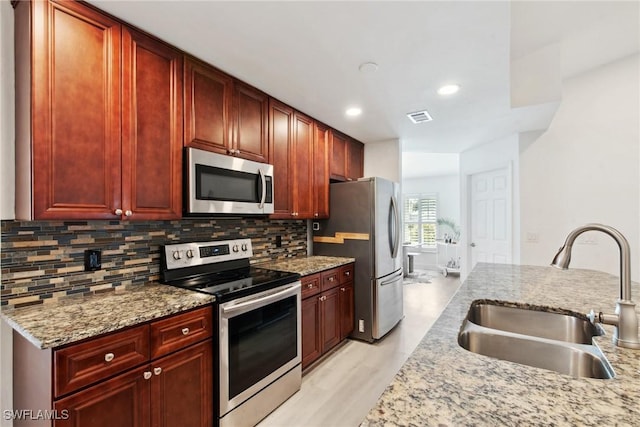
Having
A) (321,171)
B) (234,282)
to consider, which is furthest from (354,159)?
(234,282)

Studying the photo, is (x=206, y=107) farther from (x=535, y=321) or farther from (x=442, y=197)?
(x=442, y=197)

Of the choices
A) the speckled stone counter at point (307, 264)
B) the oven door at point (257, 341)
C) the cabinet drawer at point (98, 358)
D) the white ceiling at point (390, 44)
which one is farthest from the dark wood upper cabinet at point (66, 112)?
the speckled stone counter at point (307, 264)

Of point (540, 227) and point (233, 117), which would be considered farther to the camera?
point (540, 227)

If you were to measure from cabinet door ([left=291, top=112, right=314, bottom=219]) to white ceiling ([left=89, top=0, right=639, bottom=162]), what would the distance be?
0.50 feet

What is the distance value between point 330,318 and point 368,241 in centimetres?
87

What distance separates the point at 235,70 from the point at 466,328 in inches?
83.7

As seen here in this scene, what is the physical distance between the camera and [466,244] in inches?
185

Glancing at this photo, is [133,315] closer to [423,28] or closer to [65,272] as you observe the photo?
[65,272]

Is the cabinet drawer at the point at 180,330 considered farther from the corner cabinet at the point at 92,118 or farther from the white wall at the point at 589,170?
the white wall at the point at 589,170

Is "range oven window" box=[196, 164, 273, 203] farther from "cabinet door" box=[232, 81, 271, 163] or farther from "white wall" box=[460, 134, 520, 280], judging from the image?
"white wall" box=[460, 134, 520, 280]

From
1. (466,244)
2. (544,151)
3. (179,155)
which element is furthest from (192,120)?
(466,244)

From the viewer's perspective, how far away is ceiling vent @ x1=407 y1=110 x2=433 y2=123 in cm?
293

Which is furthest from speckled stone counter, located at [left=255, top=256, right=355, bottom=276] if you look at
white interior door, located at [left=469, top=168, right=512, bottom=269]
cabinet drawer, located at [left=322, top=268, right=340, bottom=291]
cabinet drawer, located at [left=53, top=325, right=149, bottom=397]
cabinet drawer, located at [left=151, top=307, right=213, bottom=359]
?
white interior door, located at [left=469, top=168, right=512, bottom=269]

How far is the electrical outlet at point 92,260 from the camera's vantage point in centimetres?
163
